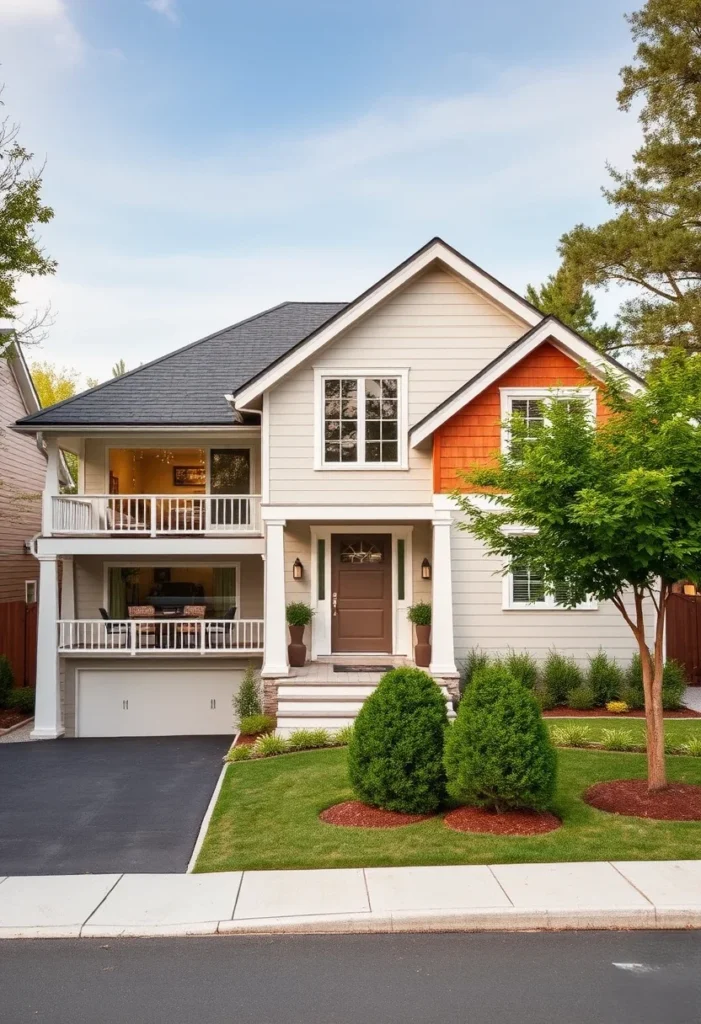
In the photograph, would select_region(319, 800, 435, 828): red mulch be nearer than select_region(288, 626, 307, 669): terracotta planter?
Yes

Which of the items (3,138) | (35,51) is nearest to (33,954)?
(3,138)

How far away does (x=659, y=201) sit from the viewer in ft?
73.7

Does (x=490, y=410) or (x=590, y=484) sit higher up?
(x=490, y=410)

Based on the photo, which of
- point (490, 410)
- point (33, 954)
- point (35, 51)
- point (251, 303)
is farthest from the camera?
point (251, 303)

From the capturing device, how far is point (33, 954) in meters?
5.77

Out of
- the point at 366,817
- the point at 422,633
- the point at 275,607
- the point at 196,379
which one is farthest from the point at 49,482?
the point at 366,817

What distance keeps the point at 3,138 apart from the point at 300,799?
1127cm

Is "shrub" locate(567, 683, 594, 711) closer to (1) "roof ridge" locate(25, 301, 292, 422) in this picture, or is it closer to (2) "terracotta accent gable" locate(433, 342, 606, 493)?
(2) "terracotta accent gable" locate(433, 342, 606, 493)

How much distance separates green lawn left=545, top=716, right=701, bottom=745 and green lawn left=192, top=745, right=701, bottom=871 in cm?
185

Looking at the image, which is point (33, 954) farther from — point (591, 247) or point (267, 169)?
point (591, 247)

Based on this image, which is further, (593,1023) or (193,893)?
(193,893)

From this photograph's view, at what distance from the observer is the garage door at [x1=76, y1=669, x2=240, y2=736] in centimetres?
1702

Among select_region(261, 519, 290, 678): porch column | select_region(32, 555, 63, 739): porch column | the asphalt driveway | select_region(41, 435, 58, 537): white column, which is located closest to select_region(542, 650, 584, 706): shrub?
select_region(261, 519, 290, 678): porch column

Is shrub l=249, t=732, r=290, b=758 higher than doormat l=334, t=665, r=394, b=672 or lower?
lower
